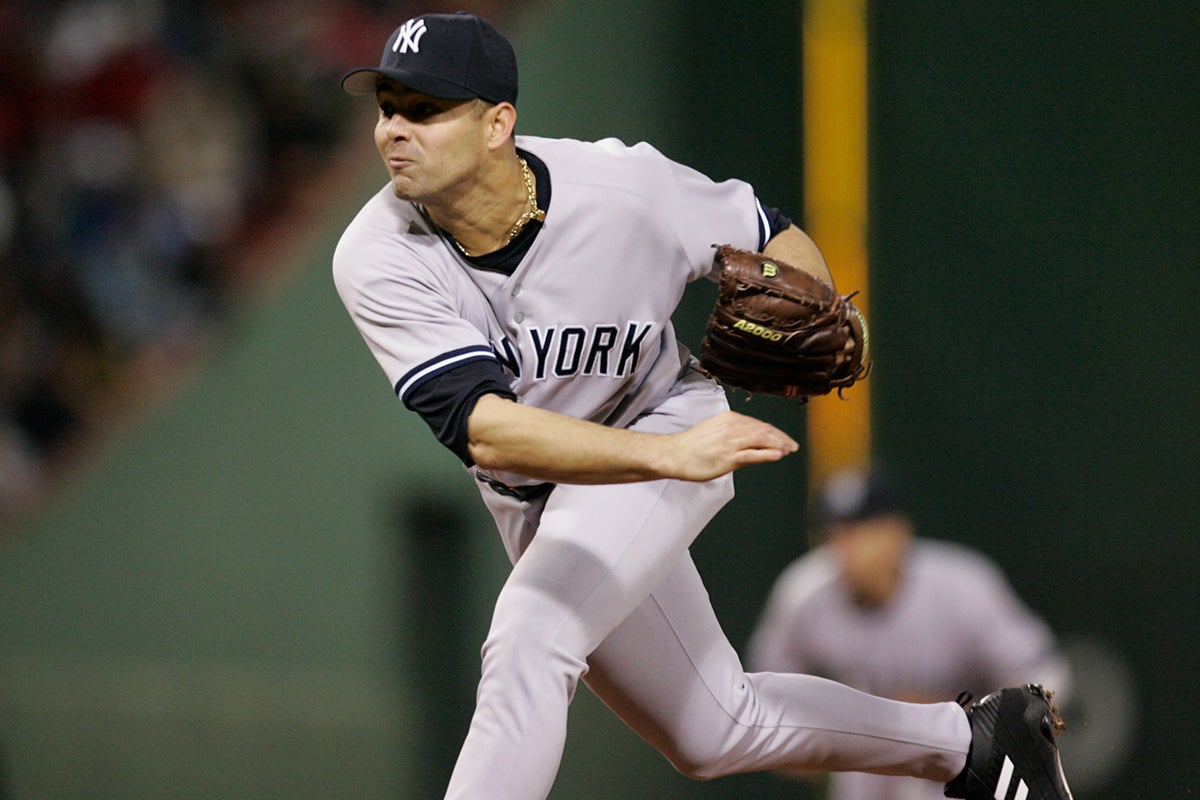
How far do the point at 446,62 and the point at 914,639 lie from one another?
7.93 ft

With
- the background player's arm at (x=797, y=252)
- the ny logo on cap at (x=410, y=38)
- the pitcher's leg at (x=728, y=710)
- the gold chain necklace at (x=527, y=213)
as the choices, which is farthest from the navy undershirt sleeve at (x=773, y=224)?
the ny logo on cap at (x=410, y=38)

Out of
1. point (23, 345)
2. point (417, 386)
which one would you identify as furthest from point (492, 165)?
point (23, 345)

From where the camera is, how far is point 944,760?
2.25 m

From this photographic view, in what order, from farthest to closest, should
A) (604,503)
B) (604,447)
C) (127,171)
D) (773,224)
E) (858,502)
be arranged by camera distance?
(127,171), (858,502), (773,224), (604,503), (604,447)

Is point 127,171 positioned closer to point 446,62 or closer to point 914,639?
point 914,639

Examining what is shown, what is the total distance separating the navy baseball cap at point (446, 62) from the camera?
197 cm

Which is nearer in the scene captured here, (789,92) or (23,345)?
(789,92)

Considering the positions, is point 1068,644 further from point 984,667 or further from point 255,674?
point 255,674

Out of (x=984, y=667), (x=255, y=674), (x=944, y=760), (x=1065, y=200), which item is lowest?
(x=255, y=674)

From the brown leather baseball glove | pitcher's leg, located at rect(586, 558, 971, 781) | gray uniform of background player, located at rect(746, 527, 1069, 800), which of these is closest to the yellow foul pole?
gray uniform of background player, located at rect(746, 527, 1069, 800)

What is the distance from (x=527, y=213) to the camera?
212 centimetres

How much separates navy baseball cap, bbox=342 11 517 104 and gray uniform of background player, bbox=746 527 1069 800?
225 cm

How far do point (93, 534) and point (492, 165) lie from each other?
3299 mm

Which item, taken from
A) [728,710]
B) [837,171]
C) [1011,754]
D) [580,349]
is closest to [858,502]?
[837,171]
